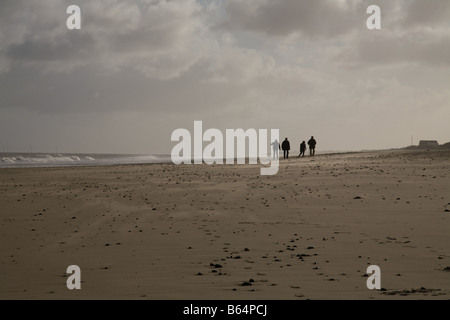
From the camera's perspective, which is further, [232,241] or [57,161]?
[57,161]

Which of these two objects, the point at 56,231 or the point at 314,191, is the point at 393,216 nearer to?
the point at 314,191

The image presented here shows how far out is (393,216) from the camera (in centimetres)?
1458

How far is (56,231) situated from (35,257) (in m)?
2.94

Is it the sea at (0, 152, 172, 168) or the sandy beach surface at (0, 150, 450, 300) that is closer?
the sandy beach surface at (0, 150, 450, 300)

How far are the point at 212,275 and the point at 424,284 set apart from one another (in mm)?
3568

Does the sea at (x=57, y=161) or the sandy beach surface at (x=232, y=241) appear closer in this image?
the sandy beach surface at (x=232, y=241)

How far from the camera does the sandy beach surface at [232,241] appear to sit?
8164mm

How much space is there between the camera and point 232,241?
1194cm

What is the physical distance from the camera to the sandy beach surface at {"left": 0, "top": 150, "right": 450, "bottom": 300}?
321 inches
